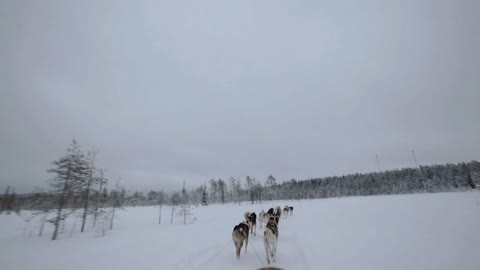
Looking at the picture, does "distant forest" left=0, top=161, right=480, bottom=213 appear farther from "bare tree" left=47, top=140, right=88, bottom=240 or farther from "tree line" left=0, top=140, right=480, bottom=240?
"bare tree" left=47, top=140, right=88, bottom=240

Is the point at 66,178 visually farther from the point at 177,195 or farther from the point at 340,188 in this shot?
the point at 340,188

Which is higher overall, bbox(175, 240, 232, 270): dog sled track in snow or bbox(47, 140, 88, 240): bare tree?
bbox(47, 140, 88, 240): bare tree

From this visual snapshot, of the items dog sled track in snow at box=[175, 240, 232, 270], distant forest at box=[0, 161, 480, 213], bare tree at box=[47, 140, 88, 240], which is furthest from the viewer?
distant forest at box=[0, 161, 480, 213]

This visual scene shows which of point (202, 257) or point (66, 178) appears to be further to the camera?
point (66, 178)

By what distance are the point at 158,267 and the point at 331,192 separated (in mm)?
116549

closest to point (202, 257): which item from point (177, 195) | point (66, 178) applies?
point (66, 178)

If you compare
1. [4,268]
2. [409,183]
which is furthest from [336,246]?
[409,183]

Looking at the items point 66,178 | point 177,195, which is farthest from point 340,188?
point 66,178

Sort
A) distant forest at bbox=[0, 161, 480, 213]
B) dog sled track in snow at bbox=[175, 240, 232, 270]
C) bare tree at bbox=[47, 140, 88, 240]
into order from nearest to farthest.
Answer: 1. dog sled track in snow at bbox=[175, 240, 232, 270]
2. bare tree at bbox=[47, 140, 88, 240]
3. distant forest at bbox=[0, 161, 480, 213]

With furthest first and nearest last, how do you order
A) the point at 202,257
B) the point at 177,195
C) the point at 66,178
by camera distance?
the point at 177,195, the point at 66,178, the point at 202,257

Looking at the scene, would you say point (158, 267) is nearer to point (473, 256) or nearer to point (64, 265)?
point (64, 265)

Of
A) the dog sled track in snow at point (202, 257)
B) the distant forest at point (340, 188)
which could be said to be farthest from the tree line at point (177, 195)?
the dog sled track in snow at point (202, 257)

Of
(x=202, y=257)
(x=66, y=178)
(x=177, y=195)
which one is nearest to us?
(x=202, y=257)

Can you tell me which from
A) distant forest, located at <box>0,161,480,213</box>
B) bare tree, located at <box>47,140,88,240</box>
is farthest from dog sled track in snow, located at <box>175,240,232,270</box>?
distant forest, located at <box>0,161,480,213</box>
